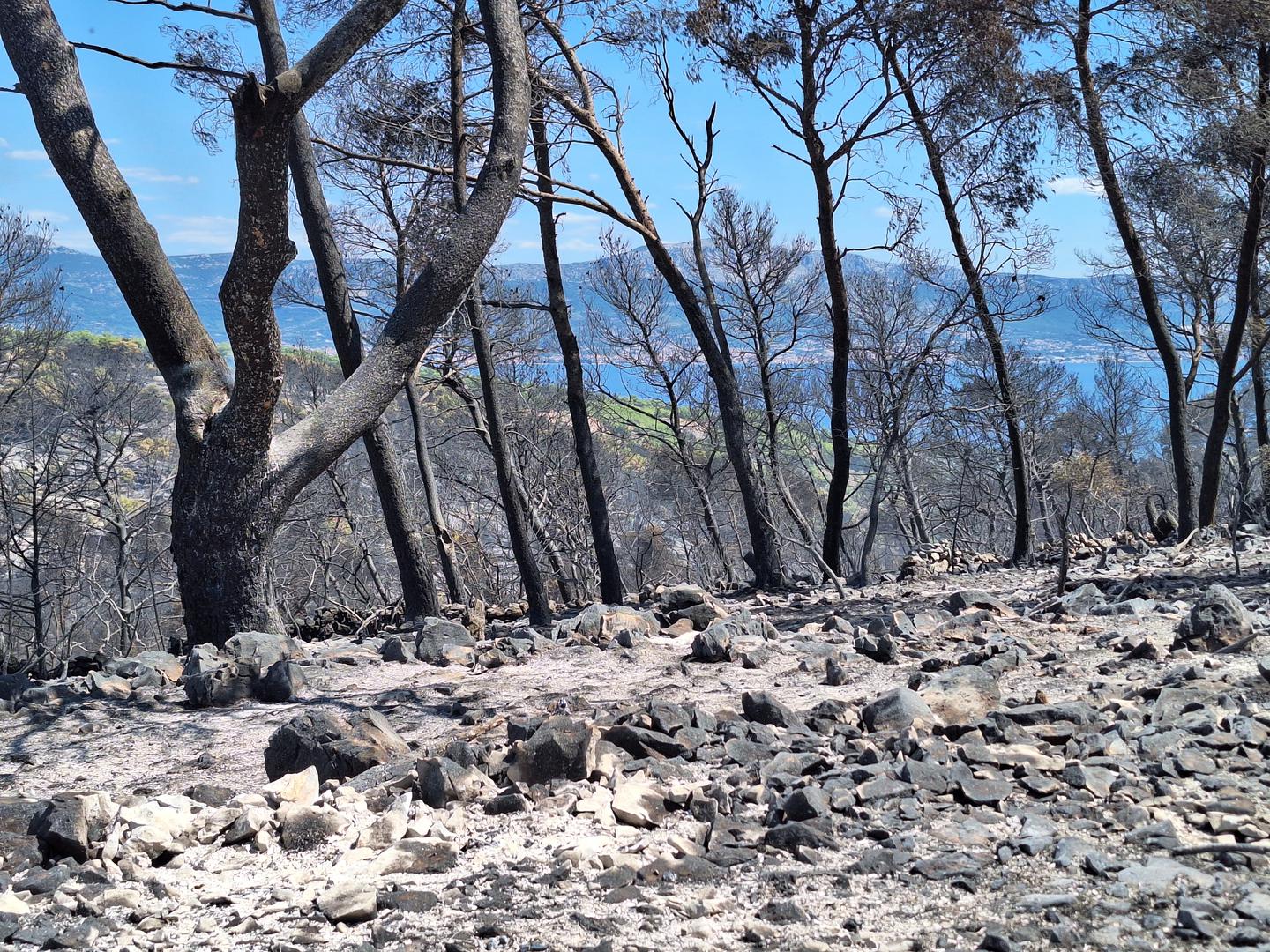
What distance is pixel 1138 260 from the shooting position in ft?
39.5

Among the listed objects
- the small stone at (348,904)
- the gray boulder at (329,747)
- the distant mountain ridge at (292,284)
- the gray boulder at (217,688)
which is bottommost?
the small stone at (348,904)

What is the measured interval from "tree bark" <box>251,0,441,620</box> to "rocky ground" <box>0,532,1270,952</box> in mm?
4320

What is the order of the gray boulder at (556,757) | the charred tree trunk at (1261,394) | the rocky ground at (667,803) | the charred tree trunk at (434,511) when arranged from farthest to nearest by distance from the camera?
the charred tree trunk at (1261,394)
the charred tree trunk at (434,511)
the gray boulder at (556,757)
the rocky ground at (667,803)

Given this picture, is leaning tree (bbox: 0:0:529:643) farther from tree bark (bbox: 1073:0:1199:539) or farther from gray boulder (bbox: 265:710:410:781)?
tree bark (bbox: 1073:0:1199:539)

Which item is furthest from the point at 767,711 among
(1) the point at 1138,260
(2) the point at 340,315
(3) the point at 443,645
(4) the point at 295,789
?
(1) the point at 1138,260

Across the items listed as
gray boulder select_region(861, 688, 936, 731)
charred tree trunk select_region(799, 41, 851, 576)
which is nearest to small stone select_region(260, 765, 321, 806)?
gray boulder select_region(861, 688, 936, 731)

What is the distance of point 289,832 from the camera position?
113 inches

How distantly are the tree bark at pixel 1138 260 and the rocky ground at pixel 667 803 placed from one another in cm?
842

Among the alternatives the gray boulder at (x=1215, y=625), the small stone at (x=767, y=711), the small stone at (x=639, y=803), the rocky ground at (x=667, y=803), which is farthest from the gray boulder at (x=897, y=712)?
the gray boulder at (x=1215, y=625)

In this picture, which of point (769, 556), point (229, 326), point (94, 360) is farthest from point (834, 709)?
point (94, 360)

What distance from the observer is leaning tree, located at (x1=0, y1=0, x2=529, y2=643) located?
438 cm

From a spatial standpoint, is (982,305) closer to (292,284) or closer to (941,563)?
(941,563)

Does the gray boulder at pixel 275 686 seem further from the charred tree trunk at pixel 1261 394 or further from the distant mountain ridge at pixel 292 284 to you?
the charred tree trunk at pixel 1261 394

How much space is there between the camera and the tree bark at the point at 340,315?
8.60 meters
